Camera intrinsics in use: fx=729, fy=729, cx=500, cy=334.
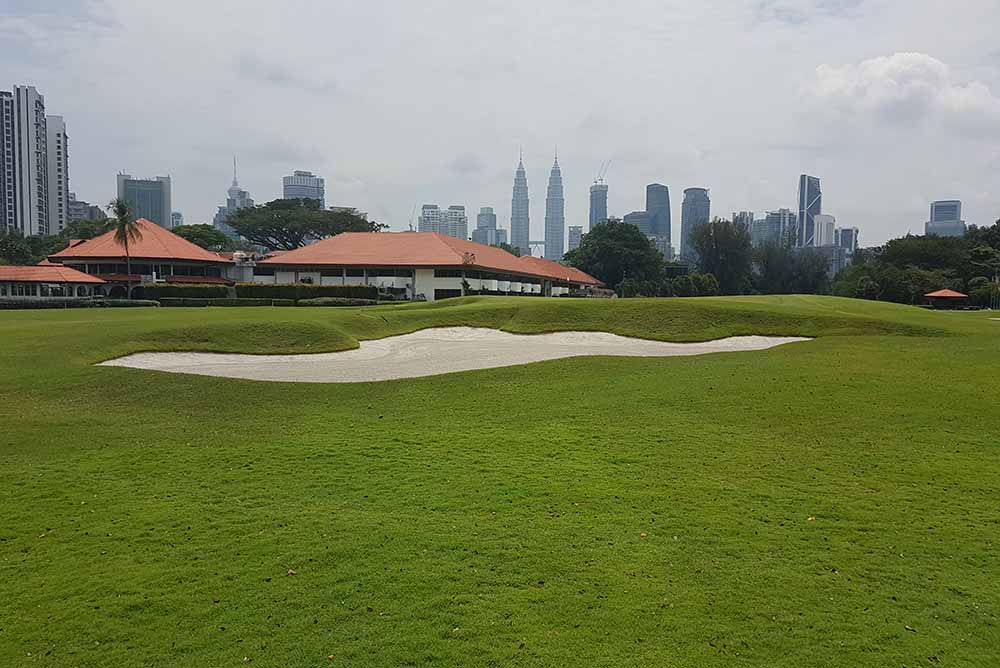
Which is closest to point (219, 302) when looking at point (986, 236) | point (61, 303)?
point (61, 303)

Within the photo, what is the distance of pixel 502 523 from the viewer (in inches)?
325

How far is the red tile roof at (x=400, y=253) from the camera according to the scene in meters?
66.5

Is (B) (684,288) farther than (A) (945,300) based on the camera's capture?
Yes

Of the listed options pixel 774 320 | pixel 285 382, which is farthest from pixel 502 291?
pixel 285 382

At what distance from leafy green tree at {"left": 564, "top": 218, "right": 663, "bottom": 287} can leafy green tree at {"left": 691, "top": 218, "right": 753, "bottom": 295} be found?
8.37 m

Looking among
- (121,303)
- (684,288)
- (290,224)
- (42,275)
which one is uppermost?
(290,224)

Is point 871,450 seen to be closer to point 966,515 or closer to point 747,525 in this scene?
point 966,515

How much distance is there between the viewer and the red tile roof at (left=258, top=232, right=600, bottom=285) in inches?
2618

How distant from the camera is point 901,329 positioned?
28.5 m

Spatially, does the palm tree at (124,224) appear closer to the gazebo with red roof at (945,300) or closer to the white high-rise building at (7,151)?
the gazebo with red roof at (945,300)

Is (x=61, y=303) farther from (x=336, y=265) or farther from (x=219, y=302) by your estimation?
(x=336, y=265)

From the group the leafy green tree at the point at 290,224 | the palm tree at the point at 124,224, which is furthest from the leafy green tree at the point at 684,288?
the palm tree at the point at 124,224

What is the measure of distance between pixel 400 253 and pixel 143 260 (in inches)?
969

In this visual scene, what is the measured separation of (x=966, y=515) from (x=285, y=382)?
48.3 feet
